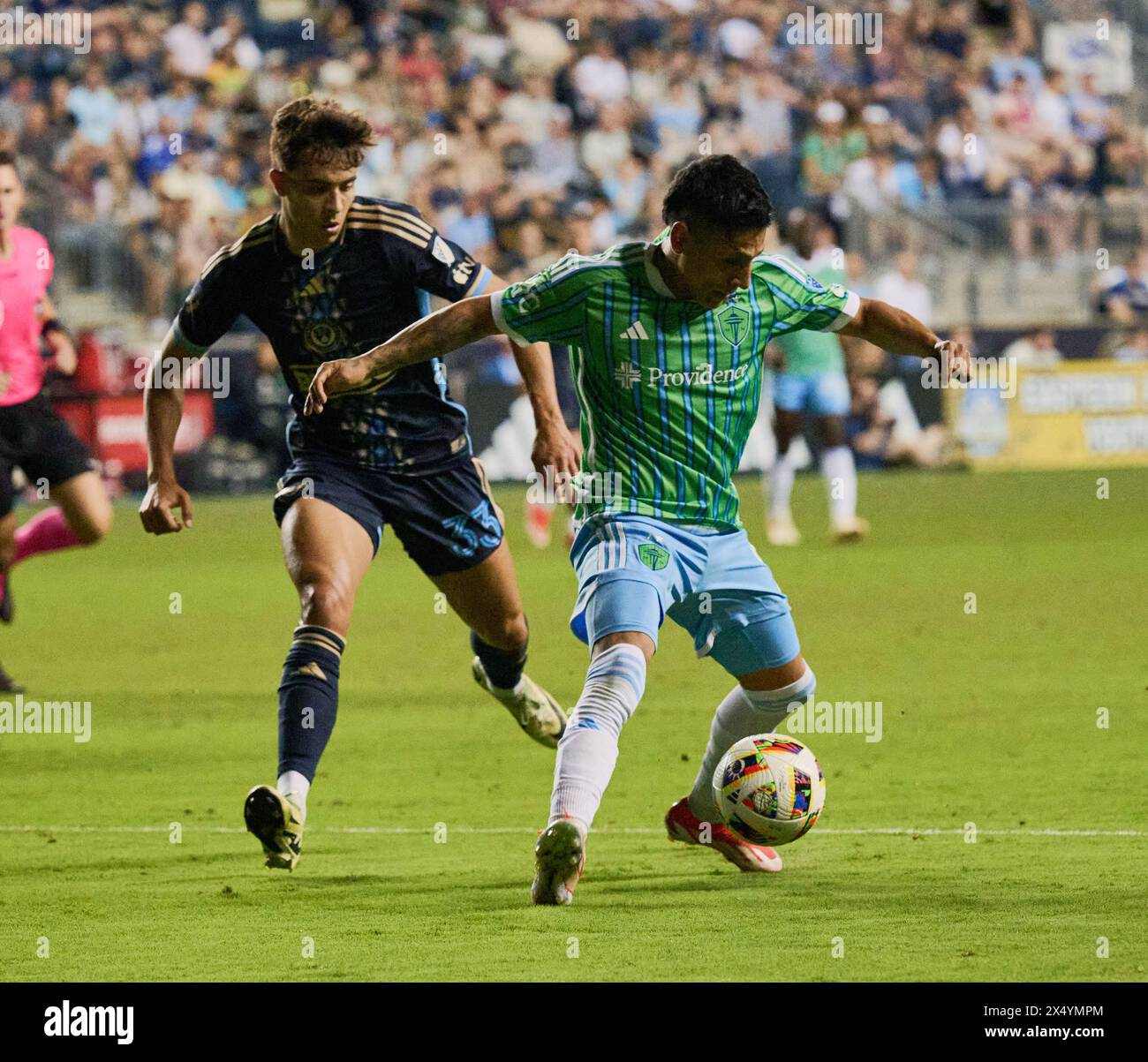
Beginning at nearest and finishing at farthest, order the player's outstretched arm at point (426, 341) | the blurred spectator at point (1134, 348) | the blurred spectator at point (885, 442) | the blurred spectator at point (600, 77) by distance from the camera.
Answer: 1. the player's outstretched arm at point (426, 341)
2. the blurred spectator at point (885, 442)
3. the blurred spectator at point (1134, 348)
4. the blurred spectator at point (600, 77)

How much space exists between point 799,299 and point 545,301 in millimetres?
739

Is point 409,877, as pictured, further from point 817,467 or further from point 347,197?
point 817,467

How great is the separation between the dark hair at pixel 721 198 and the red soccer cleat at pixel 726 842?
5.86 feet

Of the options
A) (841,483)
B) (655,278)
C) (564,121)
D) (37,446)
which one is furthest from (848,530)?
(564,121)

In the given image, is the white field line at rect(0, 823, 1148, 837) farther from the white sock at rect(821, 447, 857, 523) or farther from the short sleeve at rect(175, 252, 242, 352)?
the white sock at rect(821, 447, 857, 523)

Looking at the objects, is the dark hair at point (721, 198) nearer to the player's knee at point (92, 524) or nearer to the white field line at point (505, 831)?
the white field line at point (505, 831)

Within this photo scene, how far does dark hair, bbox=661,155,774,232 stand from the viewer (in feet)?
18.6

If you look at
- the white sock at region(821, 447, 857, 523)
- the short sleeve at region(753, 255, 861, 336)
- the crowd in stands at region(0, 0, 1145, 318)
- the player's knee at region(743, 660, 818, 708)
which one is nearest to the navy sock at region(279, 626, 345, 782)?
the player's knee at region(743, 660, 818, 708)

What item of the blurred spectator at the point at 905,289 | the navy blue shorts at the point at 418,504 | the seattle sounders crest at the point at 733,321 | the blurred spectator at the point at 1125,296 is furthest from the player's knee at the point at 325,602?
the blurred spectator at the point at 1125,296

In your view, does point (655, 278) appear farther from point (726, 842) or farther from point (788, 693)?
point (726, 842)

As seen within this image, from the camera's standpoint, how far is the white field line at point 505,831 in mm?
6891

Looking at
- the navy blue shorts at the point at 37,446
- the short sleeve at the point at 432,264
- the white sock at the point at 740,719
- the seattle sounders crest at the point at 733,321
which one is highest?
the navy blue shorts at the point at 37,446
